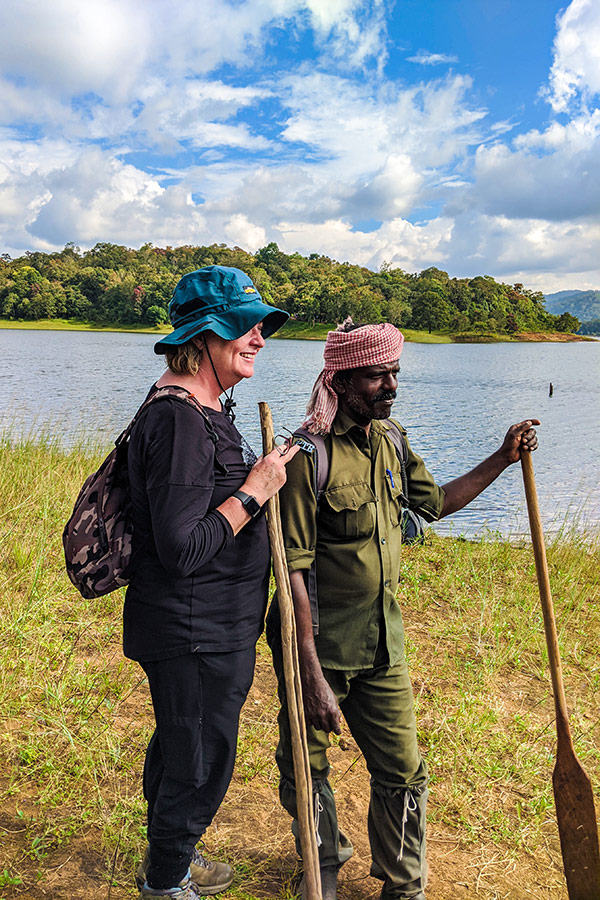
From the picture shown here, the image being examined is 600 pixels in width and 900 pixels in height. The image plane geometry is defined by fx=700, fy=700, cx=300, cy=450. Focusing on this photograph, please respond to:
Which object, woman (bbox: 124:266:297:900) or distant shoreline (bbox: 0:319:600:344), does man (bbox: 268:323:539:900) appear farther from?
distant shoreline (bbox: 0:319:600:344)

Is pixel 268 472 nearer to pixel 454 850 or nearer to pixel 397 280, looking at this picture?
pixel 454 850

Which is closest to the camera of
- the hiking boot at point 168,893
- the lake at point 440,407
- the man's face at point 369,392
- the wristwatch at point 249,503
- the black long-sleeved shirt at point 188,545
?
the black long-sleeved shirt at point 188,545

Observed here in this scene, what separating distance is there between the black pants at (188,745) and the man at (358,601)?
1.17 ft

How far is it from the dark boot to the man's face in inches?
52.5

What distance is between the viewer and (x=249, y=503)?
204cm

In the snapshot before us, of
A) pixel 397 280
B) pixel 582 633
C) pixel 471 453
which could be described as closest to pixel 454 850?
Answer: pixel 582 633

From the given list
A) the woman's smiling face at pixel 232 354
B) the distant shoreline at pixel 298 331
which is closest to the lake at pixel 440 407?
the woman's smiling face at pixel 232 354

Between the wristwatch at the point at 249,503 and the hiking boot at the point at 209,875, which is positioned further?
the hiking boot at the point at 209,875

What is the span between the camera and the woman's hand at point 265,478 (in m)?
2.07

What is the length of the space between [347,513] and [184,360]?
79 centimetres

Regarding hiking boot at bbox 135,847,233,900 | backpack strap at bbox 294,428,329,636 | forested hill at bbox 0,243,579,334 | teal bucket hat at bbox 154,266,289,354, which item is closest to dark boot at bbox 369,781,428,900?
hiking boot at bbox 135,847,233,900

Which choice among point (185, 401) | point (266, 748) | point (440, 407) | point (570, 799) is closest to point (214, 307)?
point (185, 401)

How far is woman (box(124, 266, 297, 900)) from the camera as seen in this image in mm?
1906

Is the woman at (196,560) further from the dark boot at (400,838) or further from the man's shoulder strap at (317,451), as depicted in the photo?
the dark boot at (400,838)
